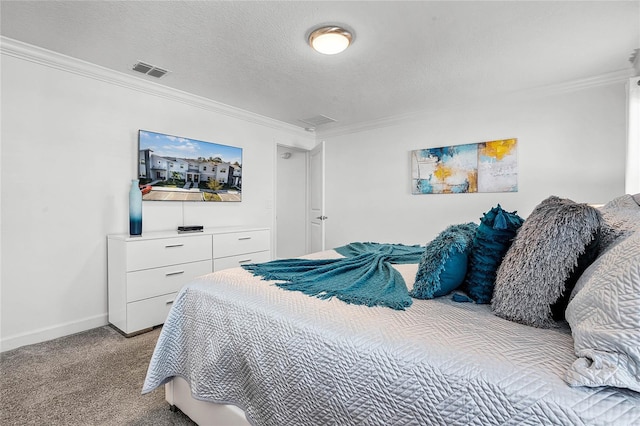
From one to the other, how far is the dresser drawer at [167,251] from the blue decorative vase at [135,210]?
0.20 metres

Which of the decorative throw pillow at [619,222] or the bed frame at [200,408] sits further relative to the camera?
the bed frame at [200,408]

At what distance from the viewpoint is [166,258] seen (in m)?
2.78

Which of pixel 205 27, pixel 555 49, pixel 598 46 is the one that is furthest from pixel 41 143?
pixel 598 46

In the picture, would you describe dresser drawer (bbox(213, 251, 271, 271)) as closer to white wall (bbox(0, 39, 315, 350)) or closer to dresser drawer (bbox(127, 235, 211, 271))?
dresser drawer (bbox(127, 235, 211, 271))

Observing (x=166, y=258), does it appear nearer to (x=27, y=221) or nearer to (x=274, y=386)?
(x=27, y=221)

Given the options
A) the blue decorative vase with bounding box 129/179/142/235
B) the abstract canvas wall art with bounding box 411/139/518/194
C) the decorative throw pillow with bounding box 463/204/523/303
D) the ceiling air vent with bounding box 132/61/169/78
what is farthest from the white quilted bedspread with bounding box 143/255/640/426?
the abstract canvas wall art with bounding box 411/139/518/194

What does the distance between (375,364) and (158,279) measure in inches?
96.9

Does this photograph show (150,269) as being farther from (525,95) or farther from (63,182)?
(525,95)

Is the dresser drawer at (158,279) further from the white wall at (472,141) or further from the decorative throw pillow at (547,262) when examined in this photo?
the decorative throw pillow at (547,262)

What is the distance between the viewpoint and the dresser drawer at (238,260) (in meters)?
3.22

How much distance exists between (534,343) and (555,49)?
8.76ft

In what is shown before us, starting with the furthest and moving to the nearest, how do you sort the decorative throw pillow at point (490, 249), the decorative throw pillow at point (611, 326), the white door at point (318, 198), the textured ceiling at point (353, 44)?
1. the white door at point (318, 198)
2. the textured ceiling at point (353, 44)
3. the decorative throw pillow at point (490, 249)
4. the decorative throw pillow at point (611, 326)

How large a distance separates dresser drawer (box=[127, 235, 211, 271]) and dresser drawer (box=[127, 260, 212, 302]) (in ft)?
0.16

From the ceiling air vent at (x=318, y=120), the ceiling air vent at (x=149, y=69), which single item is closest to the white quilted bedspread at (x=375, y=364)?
the ceiling air vent at (x=149, y=69)
